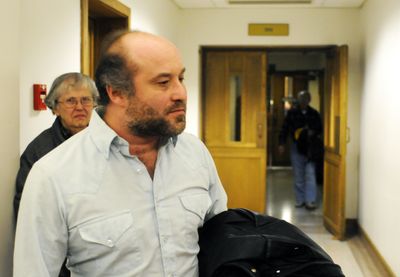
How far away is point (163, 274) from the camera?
1.38 m

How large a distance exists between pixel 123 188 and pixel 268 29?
4874 mm

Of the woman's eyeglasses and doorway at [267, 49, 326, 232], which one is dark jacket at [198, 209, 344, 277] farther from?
doorway at [267, 49, 326, 232]

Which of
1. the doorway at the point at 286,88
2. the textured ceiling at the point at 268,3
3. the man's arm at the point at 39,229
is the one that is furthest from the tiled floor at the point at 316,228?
the man's arm at the point at 39,229

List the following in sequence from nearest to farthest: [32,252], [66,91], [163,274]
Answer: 1. [32,252]
2. [163,274]
3. [66,91]

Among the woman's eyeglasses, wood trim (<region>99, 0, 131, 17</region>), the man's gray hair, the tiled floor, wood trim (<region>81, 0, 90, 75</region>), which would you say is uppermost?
wood trim (<region>99, 0, 131, 17</region>)

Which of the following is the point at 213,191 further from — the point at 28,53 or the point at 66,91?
the point at 28,53

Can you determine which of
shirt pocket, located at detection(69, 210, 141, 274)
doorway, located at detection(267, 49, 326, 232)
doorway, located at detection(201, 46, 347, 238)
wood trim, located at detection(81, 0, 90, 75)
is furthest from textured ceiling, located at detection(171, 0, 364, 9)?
shirt pocket, located at detection(69, 210, 141, 274)

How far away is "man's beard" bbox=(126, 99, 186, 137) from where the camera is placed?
1388 mm

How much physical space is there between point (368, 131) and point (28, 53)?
3836mm

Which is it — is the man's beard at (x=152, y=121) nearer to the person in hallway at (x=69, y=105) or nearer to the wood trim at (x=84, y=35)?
the person in hallway at (x=69, y=105)

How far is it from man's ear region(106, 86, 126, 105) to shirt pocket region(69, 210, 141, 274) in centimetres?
32


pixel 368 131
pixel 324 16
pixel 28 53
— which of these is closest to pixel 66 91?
pixel 28 53

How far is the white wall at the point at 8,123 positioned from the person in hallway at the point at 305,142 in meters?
5.43

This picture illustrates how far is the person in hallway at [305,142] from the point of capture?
6.77 meters
